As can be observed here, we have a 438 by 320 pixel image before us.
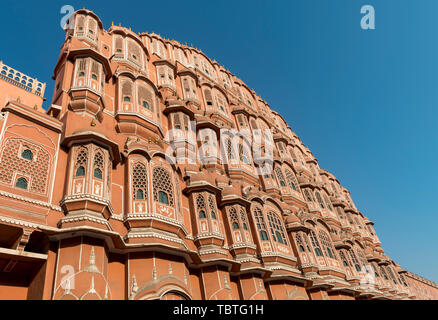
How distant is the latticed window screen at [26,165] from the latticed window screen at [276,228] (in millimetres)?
13177

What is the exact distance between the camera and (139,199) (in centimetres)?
1343

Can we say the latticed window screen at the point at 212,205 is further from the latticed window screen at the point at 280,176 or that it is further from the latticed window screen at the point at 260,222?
the latticed window screen at the point at 280,176

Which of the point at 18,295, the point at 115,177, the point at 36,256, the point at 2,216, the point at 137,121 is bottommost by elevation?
the point at 18,295

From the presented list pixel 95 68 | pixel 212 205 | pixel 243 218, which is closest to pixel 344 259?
pixel 243 218

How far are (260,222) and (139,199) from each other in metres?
8.47

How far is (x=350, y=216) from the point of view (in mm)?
38250

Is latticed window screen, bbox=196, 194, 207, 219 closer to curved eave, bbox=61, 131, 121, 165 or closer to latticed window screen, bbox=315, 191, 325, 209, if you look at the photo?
curved eave, bbox=61, 131, 121, 165

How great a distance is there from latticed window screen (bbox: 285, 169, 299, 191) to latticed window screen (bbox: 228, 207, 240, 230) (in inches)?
441

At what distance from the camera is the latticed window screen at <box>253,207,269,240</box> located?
717 inches

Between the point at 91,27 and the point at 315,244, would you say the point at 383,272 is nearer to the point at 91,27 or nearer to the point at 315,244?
the point at 315,244

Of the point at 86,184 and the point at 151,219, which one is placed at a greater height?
the point at 86,184

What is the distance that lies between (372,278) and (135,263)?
82.7ft
